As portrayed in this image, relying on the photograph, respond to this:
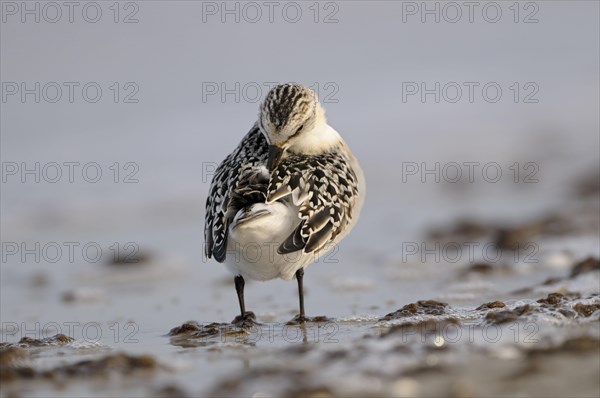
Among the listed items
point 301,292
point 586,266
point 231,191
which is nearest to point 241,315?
point 301,292

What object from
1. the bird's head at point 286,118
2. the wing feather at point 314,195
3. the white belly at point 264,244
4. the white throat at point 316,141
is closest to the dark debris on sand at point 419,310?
the wing feather at point 314,195

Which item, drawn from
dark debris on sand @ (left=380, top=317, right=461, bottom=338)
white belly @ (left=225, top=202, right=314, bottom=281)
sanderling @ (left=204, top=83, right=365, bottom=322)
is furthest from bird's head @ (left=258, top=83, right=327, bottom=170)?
dark debris on sand @ (left=380, top=317, right=461, bottom=338)

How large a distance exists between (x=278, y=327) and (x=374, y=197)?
506cm

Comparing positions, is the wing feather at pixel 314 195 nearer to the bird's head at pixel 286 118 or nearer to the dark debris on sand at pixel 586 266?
the bird's head at pixel 286 118

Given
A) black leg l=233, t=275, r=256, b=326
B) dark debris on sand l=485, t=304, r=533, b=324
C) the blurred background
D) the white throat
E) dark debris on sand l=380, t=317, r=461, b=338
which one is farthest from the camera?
the blurred background

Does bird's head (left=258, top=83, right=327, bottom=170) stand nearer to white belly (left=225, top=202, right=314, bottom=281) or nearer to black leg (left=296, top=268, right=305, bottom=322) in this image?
white belly (left=225, top=202, right=314, bottom=281)

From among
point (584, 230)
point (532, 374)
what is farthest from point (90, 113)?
point (532, 374)

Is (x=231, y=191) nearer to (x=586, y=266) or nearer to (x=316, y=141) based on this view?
(x=316, y=141)

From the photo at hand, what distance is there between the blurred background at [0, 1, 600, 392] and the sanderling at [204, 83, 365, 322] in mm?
620

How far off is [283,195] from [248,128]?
7.03 meters

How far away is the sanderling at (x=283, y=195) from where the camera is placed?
585 centimetres

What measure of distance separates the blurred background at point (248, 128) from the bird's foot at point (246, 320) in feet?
1.53

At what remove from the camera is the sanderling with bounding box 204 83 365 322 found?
19.2 ft

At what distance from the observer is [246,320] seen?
6.07 metres
